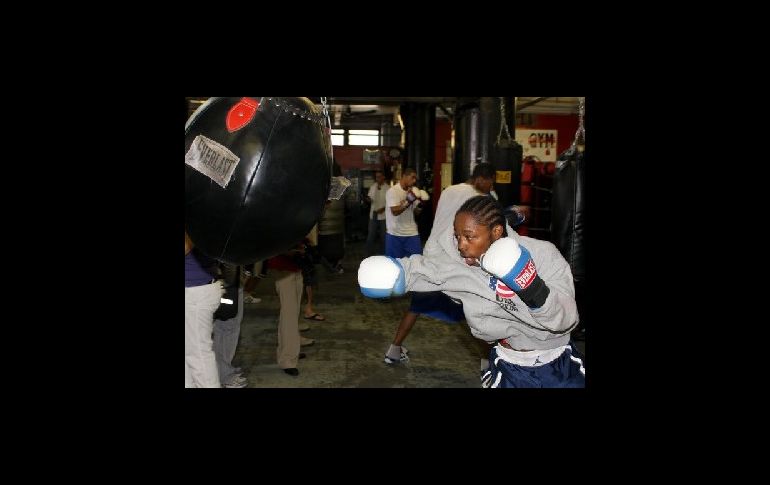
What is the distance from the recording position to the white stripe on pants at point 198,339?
2561 millimetres

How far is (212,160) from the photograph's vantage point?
1411 mm

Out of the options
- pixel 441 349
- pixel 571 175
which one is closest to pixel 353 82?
pixel 571 175

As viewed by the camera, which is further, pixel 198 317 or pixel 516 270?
pixel 198 317

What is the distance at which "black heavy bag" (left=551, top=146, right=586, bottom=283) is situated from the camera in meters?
3.80

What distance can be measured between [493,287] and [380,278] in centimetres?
45

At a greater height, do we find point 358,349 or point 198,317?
point 198,317

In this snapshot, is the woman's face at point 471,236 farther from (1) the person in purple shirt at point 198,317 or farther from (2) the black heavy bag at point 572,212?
(2) the black heavy bag at point 572,212

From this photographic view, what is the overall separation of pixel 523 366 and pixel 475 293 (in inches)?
15.2

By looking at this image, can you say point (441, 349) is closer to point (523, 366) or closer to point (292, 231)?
point (523, 366)

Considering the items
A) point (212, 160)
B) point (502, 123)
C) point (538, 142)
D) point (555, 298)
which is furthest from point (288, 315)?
point (538, 142)

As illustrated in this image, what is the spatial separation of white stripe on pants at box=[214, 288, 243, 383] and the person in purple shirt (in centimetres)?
76

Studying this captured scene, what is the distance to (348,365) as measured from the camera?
405 cm

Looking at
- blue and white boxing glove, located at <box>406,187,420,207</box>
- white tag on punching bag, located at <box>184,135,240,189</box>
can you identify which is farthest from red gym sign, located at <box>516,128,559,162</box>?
white tag on punching bag, located at <box>184,135,240,189</box>

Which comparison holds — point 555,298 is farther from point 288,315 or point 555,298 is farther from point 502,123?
point 502,123
